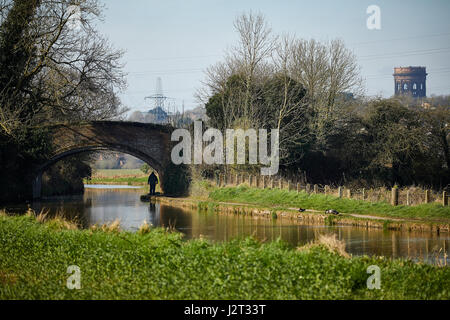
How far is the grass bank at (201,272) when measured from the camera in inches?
337

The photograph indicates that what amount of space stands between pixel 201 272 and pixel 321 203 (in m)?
14.7

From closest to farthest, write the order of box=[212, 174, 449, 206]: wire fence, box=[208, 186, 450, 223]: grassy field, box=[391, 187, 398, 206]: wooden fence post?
box=[208, 186, 450, 223]: grassy field, box=[212, 174, 449, 206]: wire fence, box=[391, 187, 398, 206]: wooden fence post

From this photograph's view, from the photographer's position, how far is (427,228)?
60.4 ft

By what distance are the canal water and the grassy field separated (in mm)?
1950

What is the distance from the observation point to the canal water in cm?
1502

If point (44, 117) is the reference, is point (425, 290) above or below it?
below

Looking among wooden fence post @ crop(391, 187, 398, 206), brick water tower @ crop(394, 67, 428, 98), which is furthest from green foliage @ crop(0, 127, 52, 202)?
brick water tower @ crop(394, 67, 428, 98)

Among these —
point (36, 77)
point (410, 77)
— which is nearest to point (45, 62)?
point (36, 77)

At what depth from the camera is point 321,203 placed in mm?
23625

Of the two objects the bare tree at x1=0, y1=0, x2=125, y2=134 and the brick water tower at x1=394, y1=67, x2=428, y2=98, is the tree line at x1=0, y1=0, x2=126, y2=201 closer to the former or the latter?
the bare tree at x1=0, y1=0, x2=125, y2=134
